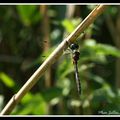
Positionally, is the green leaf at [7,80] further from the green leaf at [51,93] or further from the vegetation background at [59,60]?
the green leaf at [51,93]

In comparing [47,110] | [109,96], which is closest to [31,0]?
[109,96]

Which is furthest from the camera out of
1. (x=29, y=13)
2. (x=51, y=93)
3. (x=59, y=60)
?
(x=29, y=13)

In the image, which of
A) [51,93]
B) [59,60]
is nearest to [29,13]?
[59,60]

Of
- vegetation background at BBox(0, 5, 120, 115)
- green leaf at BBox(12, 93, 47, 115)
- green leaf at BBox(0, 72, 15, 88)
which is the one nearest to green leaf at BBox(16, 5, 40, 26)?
vegetation background at BBox(0, 5, 120, 115)

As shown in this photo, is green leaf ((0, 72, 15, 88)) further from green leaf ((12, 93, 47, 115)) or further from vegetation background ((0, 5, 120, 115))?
green leaf ((12, 93, 47, 115))

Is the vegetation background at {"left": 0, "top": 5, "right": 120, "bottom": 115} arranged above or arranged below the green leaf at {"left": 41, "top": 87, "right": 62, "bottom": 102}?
above

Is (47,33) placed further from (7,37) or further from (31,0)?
(31,0)

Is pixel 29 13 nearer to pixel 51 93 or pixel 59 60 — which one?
pixel 59 60

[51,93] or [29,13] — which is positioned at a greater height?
[29,13]

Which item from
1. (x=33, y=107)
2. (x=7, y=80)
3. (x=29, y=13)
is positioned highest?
(x=29, y=13)
